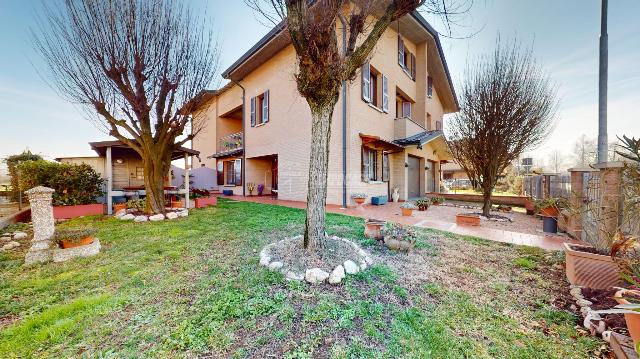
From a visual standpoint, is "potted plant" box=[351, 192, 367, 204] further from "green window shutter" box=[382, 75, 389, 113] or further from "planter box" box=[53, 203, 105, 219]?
"planter box" box=[53, 203, 105, 219]

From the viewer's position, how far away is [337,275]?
2.95 metres

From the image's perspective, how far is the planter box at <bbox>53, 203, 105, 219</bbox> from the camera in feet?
25.3

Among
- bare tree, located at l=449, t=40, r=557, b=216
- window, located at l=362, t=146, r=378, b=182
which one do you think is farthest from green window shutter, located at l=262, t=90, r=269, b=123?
bare tree, located at l=449, t=40, r=557, b=216

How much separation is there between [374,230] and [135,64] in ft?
26.8

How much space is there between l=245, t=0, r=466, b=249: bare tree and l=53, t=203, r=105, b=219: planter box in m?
9.21

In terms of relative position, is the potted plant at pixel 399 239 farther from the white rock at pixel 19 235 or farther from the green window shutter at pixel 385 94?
the green window shutter at pixel 385 94

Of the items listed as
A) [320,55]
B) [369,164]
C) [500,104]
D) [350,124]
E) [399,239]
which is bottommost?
[399,239]

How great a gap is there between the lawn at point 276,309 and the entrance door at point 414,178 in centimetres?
1015

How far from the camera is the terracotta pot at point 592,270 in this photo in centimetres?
287

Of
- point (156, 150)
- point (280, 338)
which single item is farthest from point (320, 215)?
point (156, 150)

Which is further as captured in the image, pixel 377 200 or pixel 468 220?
pixel 377 200

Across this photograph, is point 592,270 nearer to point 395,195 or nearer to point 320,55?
point 320,55

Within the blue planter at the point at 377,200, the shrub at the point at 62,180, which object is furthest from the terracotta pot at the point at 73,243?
the blue planter at the point at 377,200

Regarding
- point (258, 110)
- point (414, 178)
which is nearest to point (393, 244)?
point (414, 178)
